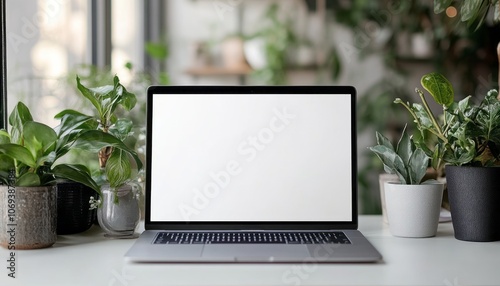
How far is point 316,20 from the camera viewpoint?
11.6 feet

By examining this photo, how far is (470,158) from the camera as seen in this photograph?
112cm

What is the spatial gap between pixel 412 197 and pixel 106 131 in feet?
2.00

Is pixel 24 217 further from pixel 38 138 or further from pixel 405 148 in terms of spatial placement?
pixel 405 148

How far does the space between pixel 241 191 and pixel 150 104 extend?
248 mm

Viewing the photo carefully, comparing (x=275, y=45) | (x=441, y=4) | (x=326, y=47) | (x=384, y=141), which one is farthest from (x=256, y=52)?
(x=384, y=141)

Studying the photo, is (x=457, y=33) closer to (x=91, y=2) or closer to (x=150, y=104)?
(x=91, y=2)

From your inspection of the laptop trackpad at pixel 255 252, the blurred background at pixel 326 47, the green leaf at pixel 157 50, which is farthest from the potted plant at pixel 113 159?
the green leaf at pixel 157 50

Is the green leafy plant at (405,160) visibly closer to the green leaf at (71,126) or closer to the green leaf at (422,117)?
the green leaf at (422,117)

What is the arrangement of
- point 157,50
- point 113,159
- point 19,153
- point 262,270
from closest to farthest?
point 262,270, point 19,153, point 113,159, point 157,50

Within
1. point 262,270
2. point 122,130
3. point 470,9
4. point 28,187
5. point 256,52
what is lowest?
point 262,270

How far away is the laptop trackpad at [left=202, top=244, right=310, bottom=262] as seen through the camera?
97cm

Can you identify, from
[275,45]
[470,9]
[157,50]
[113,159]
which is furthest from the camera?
[275,45]

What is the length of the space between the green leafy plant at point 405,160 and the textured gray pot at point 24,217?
0.62 metres

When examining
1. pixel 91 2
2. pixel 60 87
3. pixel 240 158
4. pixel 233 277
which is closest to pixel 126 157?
pixel 240 158
